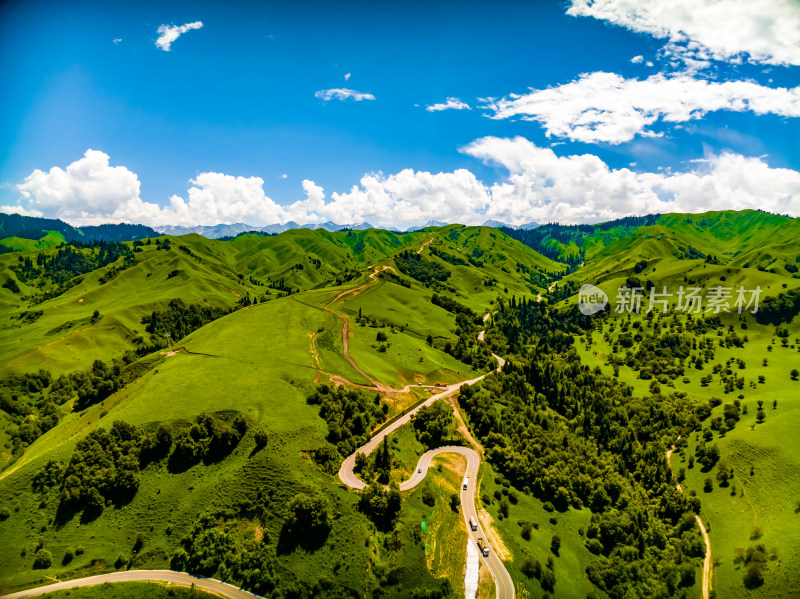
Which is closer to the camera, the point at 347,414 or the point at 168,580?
the point at 168,580

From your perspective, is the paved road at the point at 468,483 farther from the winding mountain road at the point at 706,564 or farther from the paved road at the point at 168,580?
the winding mountain road at the point at 706,564

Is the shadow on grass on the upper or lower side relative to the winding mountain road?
upper

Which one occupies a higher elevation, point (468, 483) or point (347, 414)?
point (347, 414)

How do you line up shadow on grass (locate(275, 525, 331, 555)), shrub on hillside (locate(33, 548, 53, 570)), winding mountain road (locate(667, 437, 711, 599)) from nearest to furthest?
shrub on hillside (locate(33, 548, 53, 570)), shadow on grass (locate(275, 525, 331, 555)), winding mountain road (locate(667, 437, 711, 599))

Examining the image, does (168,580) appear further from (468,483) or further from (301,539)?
(468,483)

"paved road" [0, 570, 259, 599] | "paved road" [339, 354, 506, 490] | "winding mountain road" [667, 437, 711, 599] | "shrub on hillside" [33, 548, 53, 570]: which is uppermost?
"paved road" [339, 354, 506, 490]

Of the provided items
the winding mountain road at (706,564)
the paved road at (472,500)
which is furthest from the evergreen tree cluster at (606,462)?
the paved road at (472,500)

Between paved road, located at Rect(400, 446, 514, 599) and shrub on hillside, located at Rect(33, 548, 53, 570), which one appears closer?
shrub on hillside, located at Rect(33, 548, 53, 570)

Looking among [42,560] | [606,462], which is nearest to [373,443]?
[42,560]

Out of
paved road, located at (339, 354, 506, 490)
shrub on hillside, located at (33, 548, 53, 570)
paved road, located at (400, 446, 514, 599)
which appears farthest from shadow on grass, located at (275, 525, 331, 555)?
shrub on hillside, located at (33, 548, 53, 570)

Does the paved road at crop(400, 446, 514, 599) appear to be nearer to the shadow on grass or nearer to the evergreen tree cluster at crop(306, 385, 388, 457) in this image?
the evergreen tree cluster at crop(306, 385, 388, 457)
